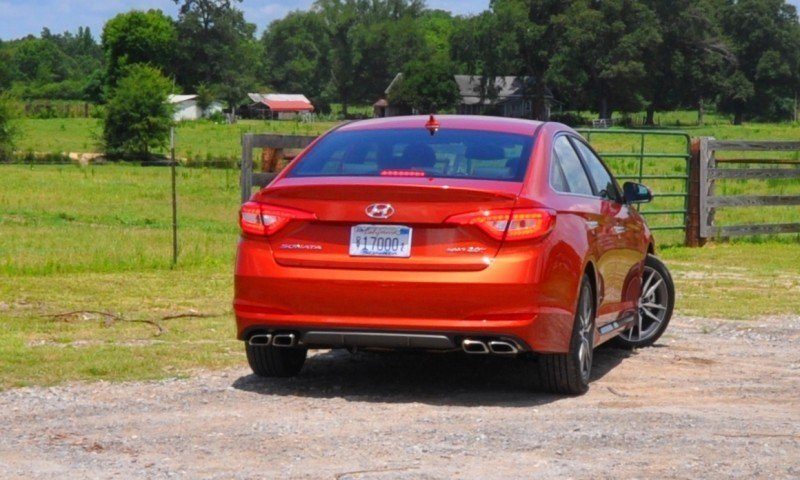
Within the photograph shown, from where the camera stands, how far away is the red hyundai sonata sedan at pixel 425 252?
23.8ft

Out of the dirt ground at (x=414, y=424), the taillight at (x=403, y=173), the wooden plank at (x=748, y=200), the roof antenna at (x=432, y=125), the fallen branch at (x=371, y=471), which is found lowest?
the dirt ground at (x=414, y=424)

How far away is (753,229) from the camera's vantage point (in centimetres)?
2106

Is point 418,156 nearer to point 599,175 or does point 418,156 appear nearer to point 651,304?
point 599,175

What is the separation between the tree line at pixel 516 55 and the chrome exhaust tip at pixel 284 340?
7580cm

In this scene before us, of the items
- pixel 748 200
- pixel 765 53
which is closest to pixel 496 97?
pixel 765 53

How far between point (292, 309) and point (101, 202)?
28916 mm

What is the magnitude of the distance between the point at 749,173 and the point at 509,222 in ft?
47.5

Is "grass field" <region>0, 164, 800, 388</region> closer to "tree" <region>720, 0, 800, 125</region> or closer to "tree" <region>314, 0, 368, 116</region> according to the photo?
"tree" <region>720, 0, 800, 125</region>

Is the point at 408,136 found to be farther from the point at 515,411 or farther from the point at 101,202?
the point at 101,202

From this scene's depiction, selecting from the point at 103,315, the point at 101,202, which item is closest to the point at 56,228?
the point at 101,202

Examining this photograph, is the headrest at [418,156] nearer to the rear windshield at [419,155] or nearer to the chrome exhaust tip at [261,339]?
the rear windshield at [419,155]

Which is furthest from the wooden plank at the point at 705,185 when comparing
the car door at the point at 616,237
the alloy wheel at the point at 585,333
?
the alloy wheel at the point at 585,333

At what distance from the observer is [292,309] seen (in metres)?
7.48

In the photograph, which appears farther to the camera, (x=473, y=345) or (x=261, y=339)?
(x=261, y=339)
